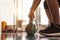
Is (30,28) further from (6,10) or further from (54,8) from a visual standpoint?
(6,10)

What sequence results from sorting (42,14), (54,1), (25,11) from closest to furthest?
(54,1), (42,14), (25,11)

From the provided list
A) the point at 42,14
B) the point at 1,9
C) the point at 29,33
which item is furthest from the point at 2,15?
the point at 29,33

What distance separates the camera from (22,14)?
335 cm

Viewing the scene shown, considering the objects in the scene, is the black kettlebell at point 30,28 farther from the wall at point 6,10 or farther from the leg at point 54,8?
the wall at point 6,10

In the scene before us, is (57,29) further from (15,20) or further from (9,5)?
(9,5)

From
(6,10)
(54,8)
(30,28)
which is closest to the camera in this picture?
(54,8)

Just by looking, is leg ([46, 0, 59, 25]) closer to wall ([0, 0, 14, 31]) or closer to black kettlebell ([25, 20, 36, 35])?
black kettlebell ([25, 20, 36, 35])

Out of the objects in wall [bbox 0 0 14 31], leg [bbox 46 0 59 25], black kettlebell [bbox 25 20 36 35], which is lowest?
black kettlebell [bbox 25 20 36 35]

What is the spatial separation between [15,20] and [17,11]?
0.73ft

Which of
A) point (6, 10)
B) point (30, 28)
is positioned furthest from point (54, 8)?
point (6, 10)

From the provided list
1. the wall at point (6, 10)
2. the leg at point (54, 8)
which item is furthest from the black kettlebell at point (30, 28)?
the wall at point (6, 10)

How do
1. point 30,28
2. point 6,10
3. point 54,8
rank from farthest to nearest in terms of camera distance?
1. point 6,10
2. point 30,28
3. point 54,8

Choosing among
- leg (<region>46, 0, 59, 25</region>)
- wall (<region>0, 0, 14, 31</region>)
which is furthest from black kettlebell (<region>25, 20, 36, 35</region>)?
wall (<region>0, 0, 14, 31</region>)

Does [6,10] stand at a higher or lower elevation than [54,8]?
higher
